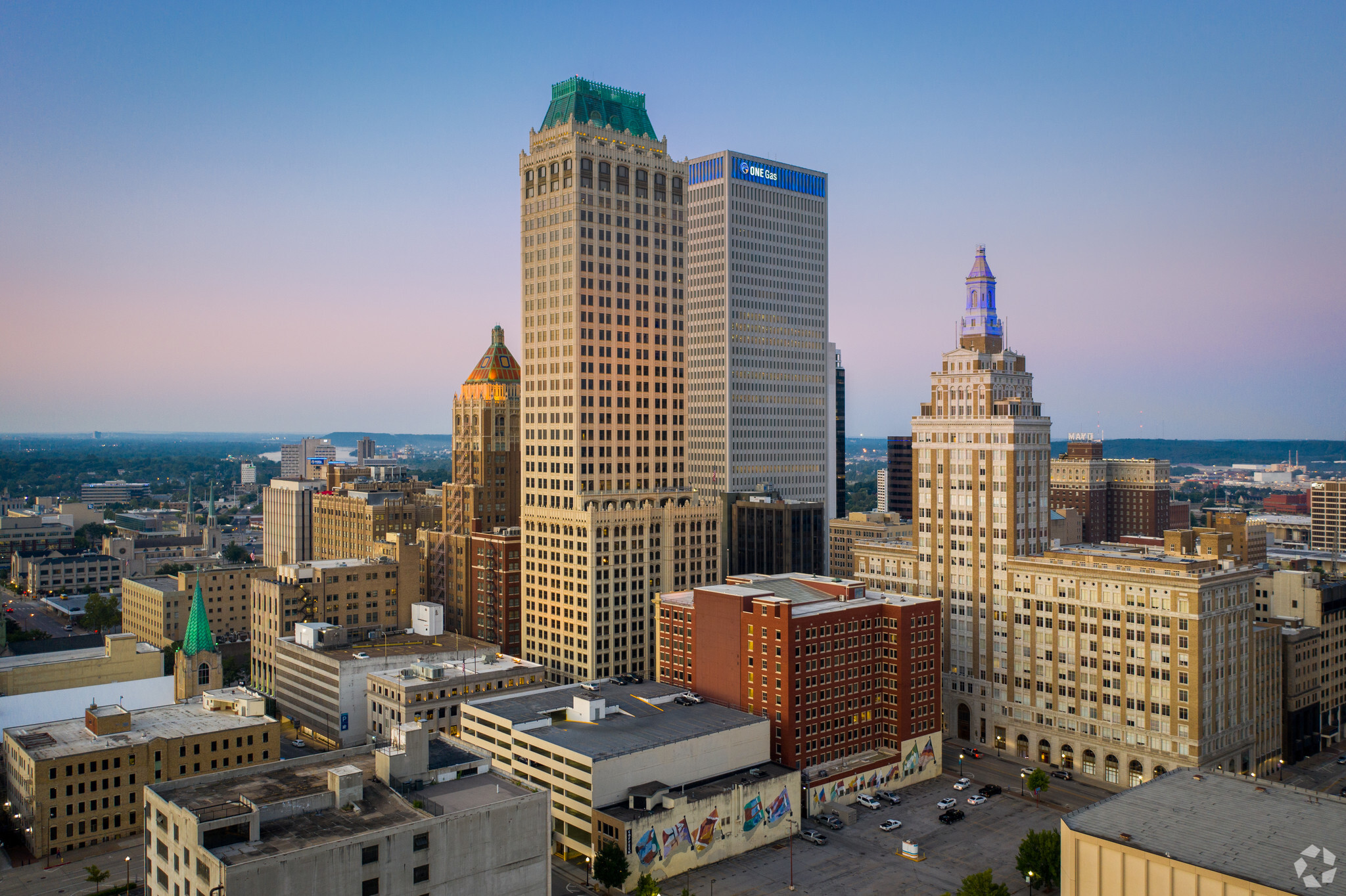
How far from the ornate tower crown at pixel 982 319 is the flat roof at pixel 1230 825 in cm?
10564

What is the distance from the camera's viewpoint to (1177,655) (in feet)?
494

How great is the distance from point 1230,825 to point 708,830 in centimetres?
6232

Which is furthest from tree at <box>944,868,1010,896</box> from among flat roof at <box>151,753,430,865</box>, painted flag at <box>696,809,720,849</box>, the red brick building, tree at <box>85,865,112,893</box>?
tree at <box>85,865,112,893</box>

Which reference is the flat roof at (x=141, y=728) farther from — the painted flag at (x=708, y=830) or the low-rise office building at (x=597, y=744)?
the painted flag at (x=708, y=830)

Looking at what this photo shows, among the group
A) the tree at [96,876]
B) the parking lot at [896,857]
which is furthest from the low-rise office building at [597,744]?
the tree at [96,876]

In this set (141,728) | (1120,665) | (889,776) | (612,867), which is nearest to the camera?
(612,867)

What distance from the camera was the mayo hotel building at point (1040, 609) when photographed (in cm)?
15175

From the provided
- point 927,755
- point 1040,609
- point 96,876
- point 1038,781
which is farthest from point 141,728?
point 1040,609

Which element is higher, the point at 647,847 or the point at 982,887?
the point at 982,887

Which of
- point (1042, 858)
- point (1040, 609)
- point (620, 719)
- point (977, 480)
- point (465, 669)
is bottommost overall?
point (1042, 858)

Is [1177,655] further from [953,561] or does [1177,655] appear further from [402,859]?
[402,859]

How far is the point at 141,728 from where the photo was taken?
141500 mm

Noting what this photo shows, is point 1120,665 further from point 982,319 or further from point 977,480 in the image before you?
point 982,319

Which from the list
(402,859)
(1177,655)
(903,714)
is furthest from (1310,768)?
(402,859)
